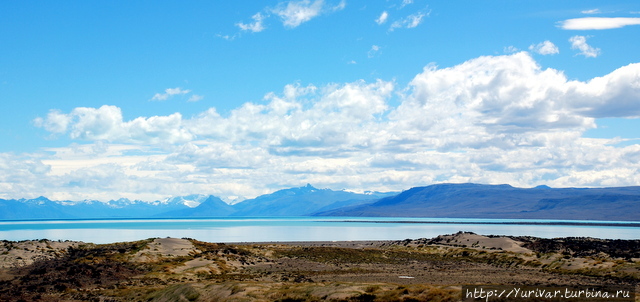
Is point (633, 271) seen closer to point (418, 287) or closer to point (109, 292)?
point (418, 287)

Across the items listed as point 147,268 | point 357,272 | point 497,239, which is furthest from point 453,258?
point 147,268

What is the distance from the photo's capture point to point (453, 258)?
6525 cm

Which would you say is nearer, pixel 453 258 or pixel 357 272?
pixel 357 272

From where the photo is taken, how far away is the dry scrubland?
102 ft

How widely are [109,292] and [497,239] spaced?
58.4 meters

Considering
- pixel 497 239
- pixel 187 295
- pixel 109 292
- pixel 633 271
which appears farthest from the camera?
pixel 497 239

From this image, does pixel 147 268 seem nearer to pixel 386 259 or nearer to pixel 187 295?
pixel 187 295

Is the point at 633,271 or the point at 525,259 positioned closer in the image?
the point at 633,271

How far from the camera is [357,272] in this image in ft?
160

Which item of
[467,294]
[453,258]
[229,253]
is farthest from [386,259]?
[467,294]

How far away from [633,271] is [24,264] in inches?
2305

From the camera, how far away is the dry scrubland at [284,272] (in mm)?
30953

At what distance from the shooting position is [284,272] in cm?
4919

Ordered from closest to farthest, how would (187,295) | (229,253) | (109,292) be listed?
(187,295) < (109,292) < (229,253)
